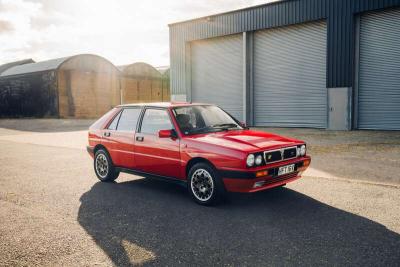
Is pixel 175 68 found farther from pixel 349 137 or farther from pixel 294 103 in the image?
pixel 349 137

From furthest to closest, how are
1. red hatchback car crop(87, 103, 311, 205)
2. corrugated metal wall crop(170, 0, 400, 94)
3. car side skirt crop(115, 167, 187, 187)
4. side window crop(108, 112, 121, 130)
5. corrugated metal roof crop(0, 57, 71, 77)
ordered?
corrugated metal roof crop(0, 57, 71, 77) < corrugated metal wall crop(170, 0, 400, 94) < side window crop(108, 112, 121, 130) < car side skirt crop(115, 167, 187, 187) < red hatchback car crop(87, 103, 311, 205)

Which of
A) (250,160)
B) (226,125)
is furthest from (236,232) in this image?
(226,125)

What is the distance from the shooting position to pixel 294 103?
1784cm

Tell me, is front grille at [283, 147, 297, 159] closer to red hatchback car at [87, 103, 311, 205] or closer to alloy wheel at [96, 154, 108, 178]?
red hatchback car at [87, 103, 311, 205]

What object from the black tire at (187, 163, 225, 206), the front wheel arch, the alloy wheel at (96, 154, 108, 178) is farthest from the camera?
the alloy wheel at (96, 154, 108, 178)

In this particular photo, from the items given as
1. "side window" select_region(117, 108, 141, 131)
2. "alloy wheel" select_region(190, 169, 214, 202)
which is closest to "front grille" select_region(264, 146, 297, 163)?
"alloy wheel" select_region(190, 169, 214, 202)

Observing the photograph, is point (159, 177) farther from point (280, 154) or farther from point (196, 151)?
point (280, 154)

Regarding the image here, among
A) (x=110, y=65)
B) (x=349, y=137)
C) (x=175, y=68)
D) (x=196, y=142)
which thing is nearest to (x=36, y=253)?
(x=196, y=142)

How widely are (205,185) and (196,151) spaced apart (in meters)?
0.48

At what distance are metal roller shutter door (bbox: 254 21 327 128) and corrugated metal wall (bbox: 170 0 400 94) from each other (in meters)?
0.52

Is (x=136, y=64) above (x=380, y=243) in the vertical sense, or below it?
above

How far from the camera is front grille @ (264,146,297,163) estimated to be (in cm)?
473

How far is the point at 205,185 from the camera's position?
493 centimetres

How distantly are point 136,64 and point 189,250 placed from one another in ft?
108
